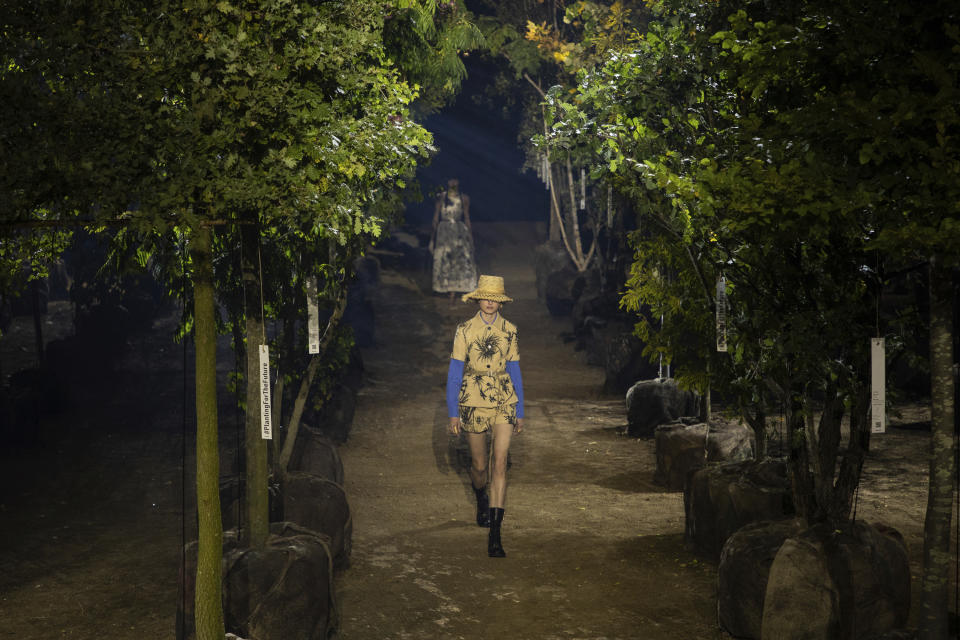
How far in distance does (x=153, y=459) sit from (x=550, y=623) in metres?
7.38

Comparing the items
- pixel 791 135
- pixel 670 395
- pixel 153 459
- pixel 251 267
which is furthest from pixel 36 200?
pixel 670 395

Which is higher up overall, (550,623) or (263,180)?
(263,180)

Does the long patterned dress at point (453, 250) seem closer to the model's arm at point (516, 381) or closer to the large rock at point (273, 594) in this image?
the model's arm at point (516, 381)

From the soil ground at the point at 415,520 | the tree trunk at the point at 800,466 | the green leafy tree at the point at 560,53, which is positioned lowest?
the soil ground at the point at 415,520

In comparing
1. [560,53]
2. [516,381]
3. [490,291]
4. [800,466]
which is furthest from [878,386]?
[560,53]

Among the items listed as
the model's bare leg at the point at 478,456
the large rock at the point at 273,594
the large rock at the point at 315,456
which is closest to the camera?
the large rock at the point at 273,594

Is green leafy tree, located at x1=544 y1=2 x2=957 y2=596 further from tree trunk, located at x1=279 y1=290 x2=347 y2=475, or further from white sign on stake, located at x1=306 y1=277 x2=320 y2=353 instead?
tree trunk, located at x1=279 y1=290 x2=347 y2=475

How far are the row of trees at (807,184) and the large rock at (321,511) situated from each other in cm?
308

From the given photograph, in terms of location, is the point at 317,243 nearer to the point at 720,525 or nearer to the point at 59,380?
the point at 720,525

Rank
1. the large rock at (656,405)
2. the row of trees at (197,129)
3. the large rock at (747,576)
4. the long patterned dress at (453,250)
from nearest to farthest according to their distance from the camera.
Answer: the row of trees at (197,129)
the large rock at (747,576)
the large rock at (656,405)
the long patterned dress at (453,250)

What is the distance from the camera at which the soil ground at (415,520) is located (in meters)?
5.95

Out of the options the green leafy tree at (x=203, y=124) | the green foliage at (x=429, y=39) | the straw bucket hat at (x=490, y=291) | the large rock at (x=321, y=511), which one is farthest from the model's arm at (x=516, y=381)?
the green leafy tree at (x=203, y=124)

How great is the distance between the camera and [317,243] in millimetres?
7207

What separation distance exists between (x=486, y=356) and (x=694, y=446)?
3.06 m
